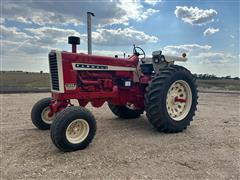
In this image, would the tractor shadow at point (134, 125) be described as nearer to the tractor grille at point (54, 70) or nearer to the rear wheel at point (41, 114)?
the rear wheel at point (41, 114)

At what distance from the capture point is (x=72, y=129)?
5117 mm

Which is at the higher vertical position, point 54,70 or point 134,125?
point 54,70

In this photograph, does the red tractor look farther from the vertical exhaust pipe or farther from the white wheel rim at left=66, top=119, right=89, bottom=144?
the vertical exhaust pipe

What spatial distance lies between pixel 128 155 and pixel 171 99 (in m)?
2.34

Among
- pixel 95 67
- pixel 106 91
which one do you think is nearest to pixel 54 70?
pixel 95 67

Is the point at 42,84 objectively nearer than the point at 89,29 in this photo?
No

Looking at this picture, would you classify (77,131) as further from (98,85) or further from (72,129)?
(98,85)

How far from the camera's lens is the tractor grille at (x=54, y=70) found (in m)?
5.77

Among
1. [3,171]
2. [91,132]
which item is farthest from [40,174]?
A: [91,132]

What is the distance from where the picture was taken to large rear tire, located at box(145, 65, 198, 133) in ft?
20.2

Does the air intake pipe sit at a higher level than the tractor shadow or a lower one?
higher

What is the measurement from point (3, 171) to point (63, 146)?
40.6 inches

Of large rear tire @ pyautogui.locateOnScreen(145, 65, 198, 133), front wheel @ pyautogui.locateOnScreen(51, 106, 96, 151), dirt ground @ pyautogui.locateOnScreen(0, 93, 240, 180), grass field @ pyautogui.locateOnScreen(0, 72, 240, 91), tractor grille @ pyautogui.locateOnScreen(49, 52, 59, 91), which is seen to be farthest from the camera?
grass field @ pyautogui.locateOnScreen(0, 72, 240, 91)

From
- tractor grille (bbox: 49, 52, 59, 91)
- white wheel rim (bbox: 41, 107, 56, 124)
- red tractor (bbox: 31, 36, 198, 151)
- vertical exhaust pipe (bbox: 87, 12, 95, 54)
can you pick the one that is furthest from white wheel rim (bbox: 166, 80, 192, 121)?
white wheel rim (bbox: 41, 107, 56, 124)
